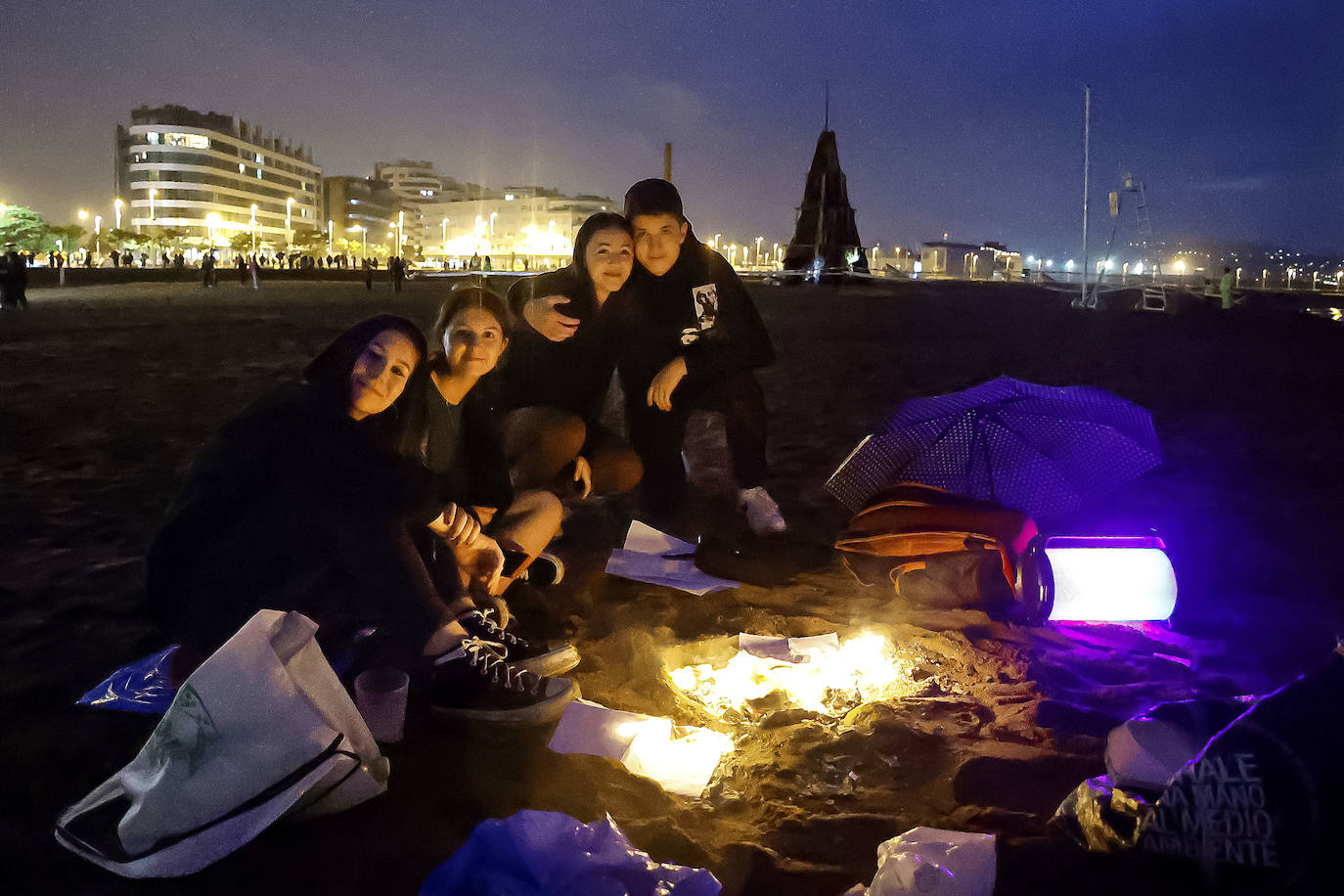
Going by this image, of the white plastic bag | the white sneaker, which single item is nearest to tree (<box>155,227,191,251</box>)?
the white sneaker

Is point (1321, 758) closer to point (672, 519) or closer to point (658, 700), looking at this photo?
point (658, 700)

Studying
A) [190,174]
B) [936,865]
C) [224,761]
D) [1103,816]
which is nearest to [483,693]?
[224,761]

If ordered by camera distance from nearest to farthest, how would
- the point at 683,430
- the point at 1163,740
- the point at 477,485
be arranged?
the point at 1163,740, the point at 477,485, the point at 683,430

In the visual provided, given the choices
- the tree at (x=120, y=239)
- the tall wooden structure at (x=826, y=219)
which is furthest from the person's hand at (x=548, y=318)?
the tree at (x=120, y=239)

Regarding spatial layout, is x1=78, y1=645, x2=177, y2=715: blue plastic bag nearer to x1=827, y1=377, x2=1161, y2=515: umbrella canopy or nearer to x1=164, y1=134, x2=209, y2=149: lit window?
x1=827, y1=377, x2=1161, y2=515: umbrella canopy

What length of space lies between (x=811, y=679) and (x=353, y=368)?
5.84 ft

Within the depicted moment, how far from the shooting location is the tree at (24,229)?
72.4m

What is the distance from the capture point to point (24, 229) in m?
75.0

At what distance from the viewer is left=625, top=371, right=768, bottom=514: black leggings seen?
4781 millimetres

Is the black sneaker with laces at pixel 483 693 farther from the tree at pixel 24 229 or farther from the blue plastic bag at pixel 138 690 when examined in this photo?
the tree at pixel 24 229

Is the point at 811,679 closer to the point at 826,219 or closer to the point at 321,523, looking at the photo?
the point at 321,523

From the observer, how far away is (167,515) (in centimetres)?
257

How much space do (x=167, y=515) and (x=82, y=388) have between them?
8.61m

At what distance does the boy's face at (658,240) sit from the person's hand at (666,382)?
454 millimetres
